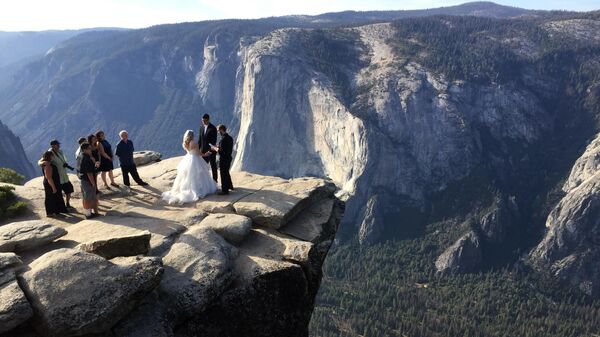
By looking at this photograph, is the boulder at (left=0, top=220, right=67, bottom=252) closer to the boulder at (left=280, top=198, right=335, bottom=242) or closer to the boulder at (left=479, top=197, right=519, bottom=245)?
the boulder at (left=280, top=198, right=335, bottom=242)

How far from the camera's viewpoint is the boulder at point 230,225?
21.2m

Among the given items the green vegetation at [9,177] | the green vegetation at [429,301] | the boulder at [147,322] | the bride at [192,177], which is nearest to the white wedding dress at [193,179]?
the bride at [192,177]

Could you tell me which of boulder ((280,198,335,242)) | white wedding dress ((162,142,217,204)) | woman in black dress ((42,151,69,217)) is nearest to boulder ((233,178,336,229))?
boulder ((280,198,335,242))

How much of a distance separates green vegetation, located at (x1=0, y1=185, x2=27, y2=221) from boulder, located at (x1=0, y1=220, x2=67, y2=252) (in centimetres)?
486

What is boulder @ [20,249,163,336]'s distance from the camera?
14828mm

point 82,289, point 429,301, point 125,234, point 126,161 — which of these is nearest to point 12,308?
point 82,289

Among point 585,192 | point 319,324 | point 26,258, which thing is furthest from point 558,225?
point 26,258

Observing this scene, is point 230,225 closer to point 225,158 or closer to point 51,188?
point 225,158

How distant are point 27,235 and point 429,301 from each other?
14200 cm

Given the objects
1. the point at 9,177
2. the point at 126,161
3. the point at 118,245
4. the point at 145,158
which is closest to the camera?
the point at 118,245

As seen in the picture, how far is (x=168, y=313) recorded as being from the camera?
16.9m

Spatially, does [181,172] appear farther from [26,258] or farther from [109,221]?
[26,258]

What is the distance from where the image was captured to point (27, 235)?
19219mm

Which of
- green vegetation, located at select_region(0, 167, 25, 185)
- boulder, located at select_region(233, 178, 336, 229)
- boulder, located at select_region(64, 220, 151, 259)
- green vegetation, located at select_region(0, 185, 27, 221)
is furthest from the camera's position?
green vegetation, located at select_region(0, 167, 25, 185)
